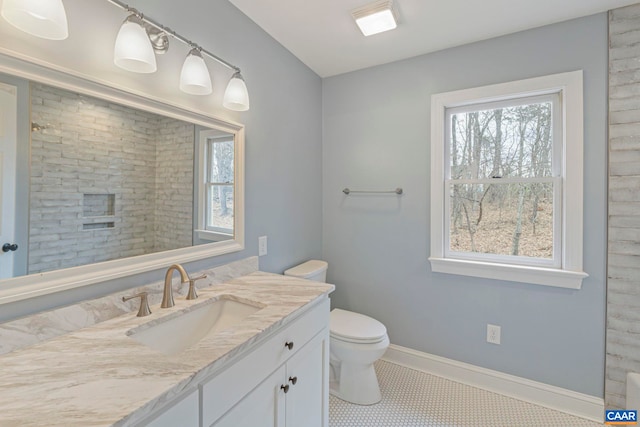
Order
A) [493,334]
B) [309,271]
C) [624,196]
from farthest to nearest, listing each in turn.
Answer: [309,271], [493,334], [624,196]

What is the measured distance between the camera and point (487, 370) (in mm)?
1884

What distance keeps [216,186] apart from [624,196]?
7.25 feet

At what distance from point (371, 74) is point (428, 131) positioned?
2.19ft

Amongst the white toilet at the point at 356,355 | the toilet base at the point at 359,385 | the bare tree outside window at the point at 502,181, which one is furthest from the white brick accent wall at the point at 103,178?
the bare tree outside window at the point at 502,181

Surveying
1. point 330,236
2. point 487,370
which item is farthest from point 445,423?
point 330,236

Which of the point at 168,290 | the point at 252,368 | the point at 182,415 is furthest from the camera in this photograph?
the point at 168,290

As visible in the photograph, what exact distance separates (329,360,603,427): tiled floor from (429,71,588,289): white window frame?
2.52ft

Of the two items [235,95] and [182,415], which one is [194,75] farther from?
[182,415]

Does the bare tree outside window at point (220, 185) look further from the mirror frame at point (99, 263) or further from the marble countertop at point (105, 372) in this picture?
the marble countertop at point (105, 372)

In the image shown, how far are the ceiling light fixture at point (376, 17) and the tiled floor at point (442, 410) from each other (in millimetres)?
2306

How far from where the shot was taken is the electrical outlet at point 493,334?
6.09 ft

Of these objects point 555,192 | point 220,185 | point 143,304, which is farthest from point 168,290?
point 555,192

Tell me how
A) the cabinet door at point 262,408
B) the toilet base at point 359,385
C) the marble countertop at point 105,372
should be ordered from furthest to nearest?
the toilet base at point 359,385
the cabinet door at point 262,408
the marble countertop at point 105,372

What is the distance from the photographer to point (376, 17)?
160cm
